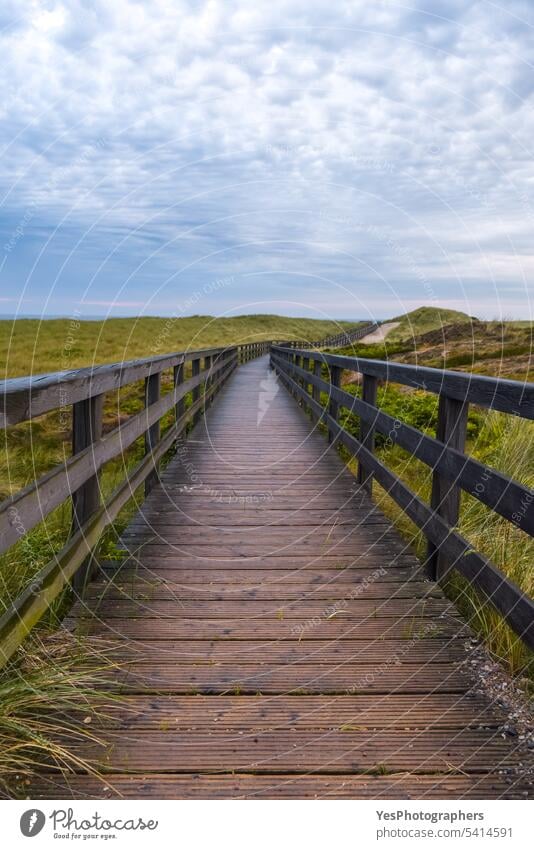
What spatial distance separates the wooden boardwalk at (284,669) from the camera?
2326mm

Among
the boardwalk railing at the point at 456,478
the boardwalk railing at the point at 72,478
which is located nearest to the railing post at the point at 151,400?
the boardwalk railing at the point at 72,478

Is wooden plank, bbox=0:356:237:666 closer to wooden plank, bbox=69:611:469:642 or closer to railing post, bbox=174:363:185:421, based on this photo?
wooden plank, bbox=69:611:469:642

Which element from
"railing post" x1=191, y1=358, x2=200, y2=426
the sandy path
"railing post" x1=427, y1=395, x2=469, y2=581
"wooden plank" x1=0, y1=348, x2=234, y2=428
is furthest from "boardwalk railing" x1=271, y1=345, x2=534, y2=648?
the sandy path

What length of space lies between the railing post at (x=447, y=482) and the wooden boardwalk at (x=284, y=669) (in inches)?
6.3

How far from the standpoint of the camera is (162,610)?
363cm

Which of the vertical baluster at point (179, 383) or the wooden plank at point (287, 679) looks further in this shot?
the vertical baluster at point (179, 383)

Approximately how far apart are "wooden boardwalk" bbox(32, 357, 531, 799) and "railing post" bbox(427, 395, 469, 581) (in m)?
0.16

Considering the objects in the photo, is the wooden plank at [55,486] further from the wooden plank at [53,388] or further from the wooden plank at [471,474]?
the wooden plank at [471,474]

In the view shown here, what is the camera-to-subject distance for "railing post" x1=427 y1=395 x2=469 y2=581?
11.9 ft

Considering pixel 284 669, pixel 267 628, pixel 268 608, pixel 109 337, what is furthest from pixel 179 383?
pixel 109 337

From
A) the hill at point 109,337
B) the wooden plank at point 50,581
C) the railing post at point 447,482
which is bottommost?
the wooden plank at point 50,581
